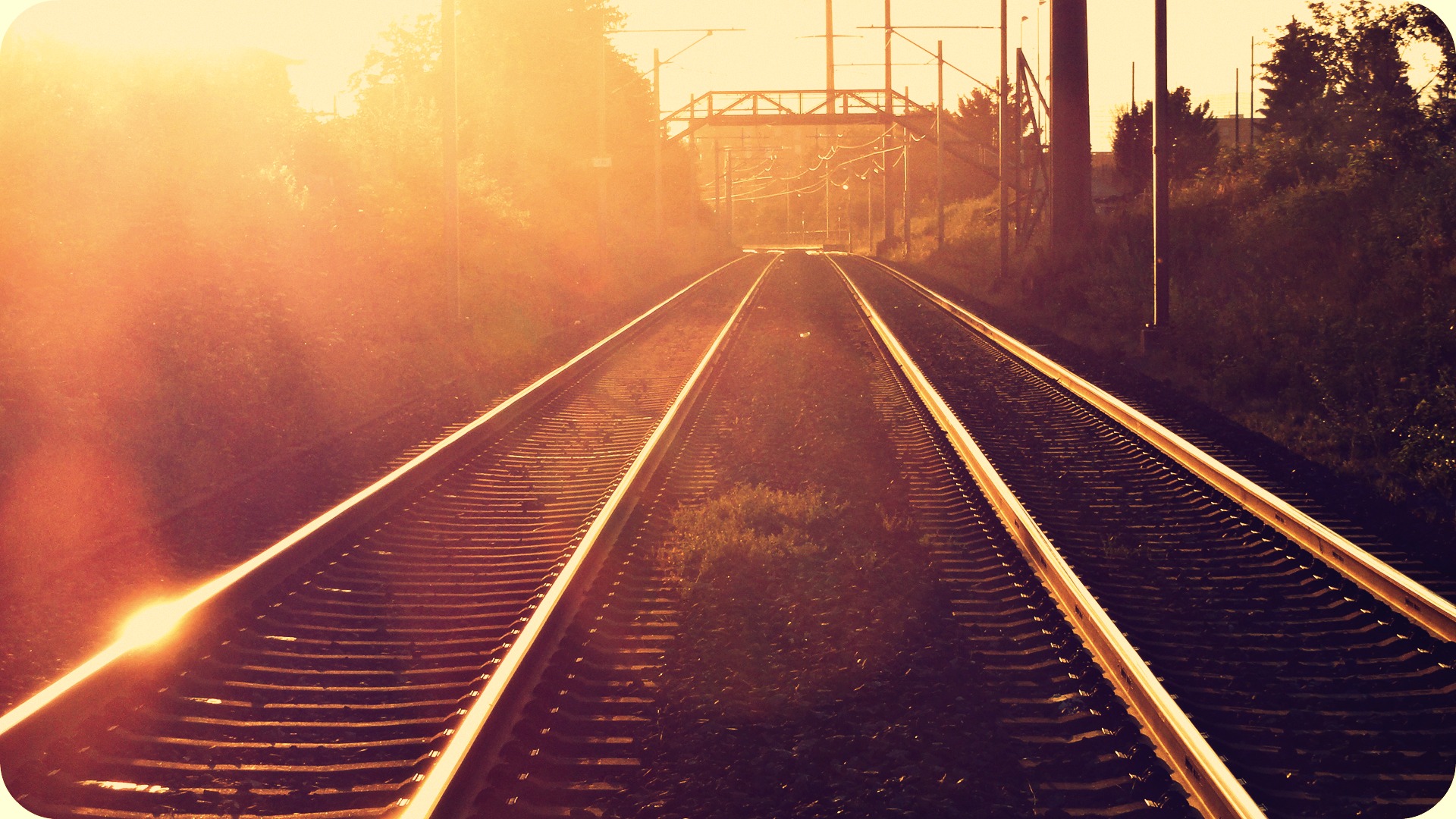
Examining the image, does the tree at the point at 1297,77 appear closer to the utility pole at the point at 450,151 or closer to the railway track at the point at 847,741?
the utility pole at the point at 450,151

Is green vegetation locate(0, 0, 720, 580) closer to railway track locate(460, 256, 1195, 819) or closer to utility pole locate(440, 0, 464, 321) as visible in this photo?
utility pole locate(440, 0, 464, 321)

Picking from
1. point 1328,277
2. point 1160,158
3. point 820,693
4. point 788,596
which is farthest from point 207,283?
point 1328,277

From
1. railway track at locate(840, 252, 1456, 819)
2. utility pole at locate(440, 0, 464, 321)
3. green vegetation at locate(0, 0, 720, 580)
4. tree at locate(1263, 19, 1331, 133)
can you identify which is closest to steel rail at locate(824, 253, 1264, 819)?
railway track at locate(840, 252, 1456, 819)

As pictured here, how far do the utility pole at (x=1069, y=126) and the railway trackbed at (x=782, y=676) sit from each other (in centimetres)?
2010

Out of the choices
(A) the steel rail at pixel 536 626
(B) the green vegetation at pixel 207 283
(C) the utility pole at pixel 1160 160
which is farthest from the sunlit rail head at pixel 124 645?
(C) the utility pole at pixel 1160 160

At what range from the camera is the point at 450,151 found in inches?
732

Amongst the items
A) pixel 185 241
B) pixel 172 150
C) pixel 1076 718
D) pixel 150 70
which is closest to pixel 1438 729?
pixel 1076 718

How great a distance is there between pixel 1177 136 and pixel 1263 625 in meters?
54.6

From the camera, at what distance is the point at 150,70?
53.4ft

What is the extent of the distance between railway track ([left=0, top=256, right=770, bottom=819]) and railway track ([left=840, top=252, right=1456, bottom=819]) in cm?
275

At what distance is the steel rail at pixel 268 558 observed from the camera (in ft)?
14.0

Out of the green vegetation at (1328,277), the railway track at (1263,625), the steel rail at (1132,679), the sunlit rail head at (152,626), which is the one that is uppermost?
the green vegetation at (1328,277)

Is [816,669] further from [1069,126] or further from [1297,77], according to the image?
[1297,77]

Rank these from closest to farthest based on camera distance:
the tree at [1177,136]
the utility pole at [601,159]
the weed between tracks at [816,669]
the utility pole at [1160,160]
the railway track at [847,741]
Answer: the railway track at [847,741]
the weed between tracks at [816,669]
the utility pole at [1160,160]
the utility pole at [601,159]
the tree at [1177,136]
